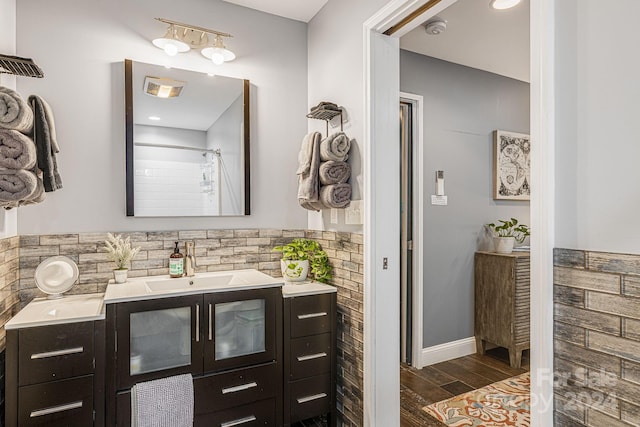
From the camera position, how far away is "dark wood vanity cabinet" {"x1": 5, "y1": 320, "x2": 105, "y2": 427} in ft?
5.25

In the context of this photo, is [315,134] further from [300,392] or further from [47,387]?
[47,387]

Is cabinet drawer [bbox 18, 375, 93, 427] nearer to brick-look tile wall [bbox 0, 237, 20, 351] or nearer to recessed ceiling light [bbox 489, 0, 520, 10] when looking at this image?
brick-look tile wall [bbox 0, 237, 20, 351]

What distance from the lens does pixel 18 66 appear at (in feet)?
5.58

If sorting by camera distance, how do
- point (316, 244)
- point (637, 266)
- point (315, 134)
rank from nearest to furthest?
point (637, 266)
point (315, 134)
point (316, 244)

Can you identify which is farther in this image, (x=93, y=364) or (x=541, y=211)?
(x=93, y=364)

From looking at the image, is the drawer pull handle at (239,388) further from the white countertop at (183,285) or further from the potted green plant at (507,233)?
the potted green plant at (507,233)

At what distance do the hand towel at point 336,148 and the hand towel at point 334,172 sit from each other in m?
0.03

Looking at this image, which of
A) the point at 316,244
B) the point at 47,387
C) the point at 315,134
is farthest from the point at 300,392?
the point at 315,134

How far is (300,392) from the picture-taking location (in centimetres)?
220

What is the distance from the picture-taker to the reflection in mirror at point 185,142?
7.63ft

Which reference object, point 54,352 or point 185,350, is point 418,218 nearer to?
point 185,350

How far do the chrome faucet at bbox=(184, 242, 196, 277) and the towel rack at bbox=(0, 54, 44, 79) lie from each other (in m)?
1.17

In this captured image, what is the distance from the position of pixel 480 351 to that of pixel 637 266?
2.78m

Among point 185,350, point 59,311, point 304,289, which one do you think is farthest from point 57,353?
point 304,289
